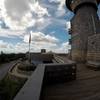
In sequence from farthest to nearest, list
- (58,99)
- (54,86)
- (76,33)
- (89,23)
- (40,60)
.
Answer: (40,60)
(76,33)
(89,23)
(54,86)
(58,99)

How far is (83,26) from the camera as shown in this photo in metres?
19.8

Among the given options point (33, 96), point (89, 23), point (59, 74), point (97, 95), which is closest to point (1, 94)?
point (59, 74)

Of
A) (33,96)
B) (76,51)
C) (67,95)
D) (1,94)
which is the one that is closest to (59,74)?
(67,95)

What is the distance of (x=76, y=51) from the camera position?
20.8 metres

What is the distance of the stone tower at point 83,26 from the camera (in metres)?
19.5

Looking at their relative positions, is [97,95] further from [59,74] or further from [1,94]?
[1,94]

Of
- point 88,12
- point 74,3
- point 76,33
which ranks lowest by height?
point 76,33

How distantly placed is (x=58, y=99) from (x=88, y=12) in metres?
17.6

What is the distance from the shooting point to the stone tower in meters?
19.5

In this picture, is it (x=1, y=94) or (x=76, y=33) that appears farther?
(x=76, y=33)

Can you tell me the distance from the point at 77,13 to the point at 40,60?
33.4ft

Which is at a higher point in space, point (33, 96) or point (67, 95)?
point (33, 96)

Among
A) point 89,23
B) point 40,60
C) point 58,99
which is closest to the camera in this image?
point 58,99

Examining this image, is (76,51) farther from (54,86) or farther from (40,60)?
(54,86)
